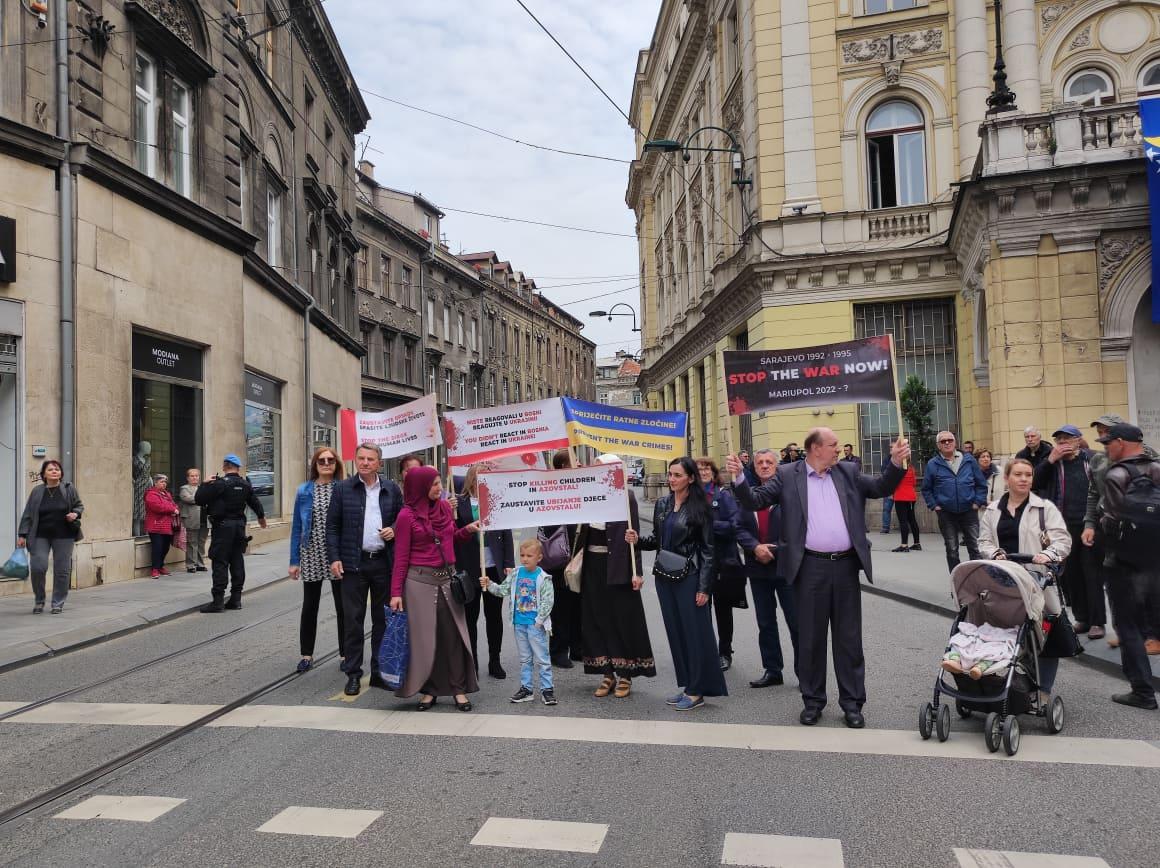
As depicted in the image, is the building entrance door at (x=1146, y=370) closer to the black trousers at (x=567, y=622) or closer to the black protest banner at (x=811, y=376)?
the black protest banner at (x=811, y=376)

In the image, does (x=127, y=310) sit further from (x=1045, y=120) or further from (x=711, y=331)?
(x=711, y=331)

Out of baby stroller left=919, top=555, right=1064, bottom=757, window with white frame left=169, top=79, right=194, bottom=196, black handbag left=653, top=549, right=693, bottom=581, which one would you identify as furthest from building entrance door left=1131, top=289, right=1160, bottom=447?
window with white frame left=169, top=79, right=194, bottom=196

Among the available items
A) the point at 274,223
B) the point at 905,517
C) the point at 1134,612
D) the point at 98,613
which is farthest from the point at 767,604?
the point at 274,223

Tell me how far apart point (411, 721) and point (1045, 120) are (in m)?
15.3

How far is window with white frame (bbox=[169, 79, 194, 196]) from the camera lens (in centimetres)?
1719

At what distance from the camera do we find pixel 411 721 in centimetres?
638

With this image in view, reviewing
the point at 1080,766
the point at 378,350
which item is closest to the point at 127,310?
the point at 1080,766

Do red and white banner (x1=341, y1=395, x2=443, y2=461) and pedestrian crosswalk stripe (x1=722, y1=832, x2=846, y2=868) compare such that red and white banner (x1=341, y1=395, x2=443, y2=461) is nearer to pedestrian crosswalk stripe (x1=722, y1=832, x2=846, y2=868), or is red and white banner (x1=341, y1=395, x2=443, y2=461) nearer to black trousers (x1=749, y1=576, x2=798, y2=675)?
black trousers (x1=749, y1=576, x2=798, y2=675)

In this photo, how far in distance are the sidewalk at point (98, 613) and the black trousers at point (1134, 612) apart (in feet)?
29.0

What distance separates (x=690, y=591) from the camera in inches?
259

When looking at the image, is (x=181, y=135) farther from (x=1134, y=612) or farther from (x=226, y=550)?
(x=1134, y=612)

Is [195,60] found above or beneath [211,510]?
above

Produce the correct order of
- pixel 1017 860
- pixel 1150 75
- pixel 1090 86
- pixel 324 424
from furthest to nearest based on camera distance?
pixel 324 424
pixel 1090 86
pixel 1150 75
pixel 1017 860

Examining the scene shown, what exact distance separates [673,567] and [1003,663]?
2158mm
